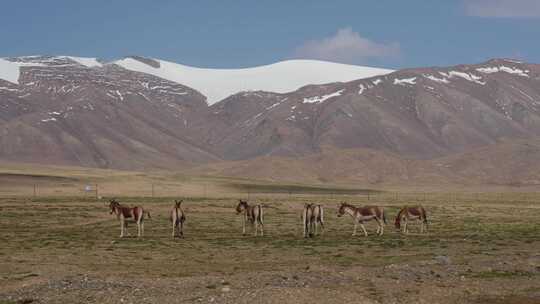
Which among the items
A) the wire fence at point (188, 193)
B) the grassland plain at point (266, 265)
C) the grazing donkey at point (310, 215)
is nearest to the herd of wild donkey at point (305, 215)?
the grazing donkey at point (310, 215)

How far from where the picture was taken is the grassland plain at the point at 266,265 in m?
21.4

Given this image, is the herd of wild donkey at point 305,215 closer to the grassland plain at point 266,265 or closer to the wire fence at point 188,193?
the grassland plain at point 266,265

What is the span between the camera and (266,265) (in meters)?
28.8

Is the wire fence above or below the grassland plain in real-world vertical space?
above

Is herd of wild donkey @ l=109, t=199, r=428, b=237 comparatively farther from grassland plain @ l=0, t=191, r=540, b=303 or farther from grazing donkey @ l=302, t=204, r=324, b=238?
grassland plain @ l=0, t=191, r=540, b=303

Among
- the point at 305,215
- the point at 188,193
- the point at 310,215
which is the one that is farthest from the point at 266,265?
the point at 188,193

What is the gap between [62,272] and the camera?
2570 cm

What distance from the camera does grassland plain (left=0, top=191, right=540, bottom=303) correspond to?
21.4m

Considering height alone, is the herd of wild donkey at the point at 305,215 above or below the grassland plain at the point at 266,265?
above

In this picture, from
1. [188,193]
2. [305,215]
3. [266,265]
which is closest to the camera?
[266,265]

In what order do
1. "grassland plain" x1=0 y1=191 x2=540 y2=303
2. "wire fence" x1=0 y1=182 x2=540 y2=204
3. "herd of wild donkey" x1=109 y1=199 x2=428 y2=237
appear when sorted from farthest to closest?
"wire fence" x1=0 y1=182 x2=540 y2=204, "herd of wild donkey" x1=109 y1=199 x2=428 y2=237, "grassland plain" x1=0 y1=191 x2=540 y2=303

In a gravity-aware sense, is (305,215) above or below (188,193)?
below

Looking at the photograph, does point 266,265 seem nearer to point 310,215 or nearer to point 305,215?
point 305,215

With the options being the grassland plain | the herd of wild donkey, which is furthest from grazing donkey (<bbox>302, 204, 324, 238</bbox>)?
the grassland plain
